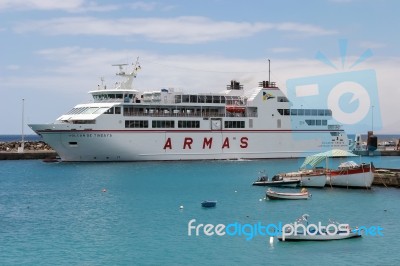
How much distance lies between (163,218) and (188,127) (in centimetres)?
4189

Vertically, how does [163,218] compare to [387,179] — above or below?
below

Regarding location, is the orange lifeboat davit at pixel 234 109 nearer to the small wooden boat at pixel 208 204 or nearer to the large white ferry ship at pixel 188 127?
the large white ferry ship at pixel 188 127

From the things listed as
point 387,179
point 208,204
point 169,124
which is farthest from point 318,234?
point 169,124

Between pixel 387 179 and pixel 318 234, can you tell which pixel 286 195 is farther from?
pixel 318 234

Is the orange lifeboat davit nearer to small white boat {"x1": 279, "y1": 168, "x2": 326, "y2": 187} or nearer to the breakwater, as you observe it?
small white boat {"x1": 279, "y1": 168, "x2": 326, "y2": 187}

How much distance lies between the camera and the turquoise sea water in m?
27.5

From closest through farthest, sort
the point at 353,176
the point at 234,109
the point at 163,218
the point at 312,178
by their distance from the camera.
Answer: the point at 163,218
the point at 353,176
the point at 312,178
the point at 234,109

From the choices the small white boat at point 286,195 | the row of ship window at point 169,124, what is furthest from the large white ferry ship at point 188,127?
the small white boat at point 286,195

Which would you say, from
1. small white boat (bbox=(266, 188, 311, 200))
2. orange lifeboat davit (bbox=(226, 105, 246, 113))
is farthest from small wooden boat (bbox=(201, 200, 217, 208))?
orange lifeboat davit (bbox=(226, 105, 246, 113))

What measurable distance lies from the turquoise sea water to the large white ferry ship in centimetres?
920

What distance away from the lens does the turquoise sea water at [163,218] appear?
90.4 feet

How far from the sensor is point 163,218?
121 feet

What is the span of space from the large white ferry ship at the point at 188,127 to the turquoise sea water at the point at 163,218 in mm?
9204

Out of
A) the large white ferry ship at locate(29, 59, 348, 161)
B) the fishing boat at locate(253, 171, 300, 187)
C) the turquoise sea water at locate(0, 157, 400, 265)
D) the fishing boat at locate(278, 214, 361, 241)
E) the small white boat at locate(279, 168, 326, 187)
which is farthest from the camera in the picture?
the large white ferry ship at locate(29, 59, 348, 161)
